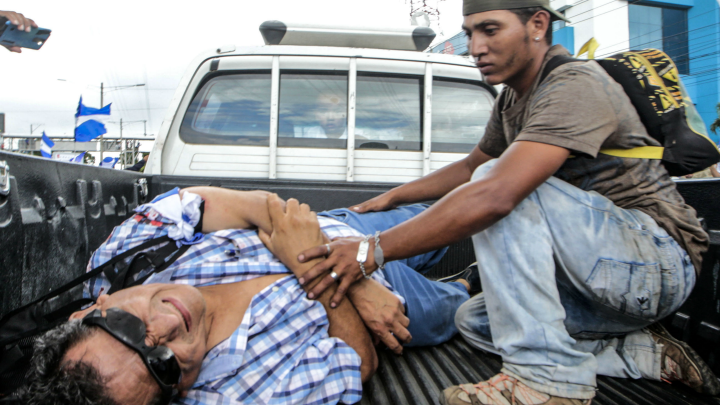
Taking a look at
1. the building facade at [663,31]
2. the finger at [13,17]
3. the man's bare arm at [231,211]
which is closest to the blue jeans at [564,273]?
the man's bare arm at [231,211]

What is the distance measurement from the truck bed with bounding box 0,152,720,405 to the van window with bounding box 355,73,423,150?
1635 mm

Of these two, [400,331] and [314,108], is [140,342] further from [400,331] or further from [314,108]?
[314,108]

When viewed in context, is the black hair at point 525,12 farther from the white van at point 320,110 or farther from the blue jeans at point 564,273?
the white van at point 320,110

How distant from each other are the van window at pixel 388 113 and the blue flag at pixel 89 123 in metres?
13.7

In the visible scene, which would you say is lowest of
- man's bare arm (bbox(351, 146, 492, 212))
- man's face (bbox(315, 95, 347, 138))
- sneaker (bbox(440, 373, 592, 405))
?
sneaker (bbox(440, 373, 592, 405))

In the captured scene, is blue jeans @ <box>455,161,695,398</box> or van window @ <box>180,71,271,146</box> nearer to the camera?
blue jeans @ <box>455,161,695,398</box>

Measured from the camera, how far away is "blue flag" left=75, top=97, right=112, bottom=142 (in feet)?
45.5

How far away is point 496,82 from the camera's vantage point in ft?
6.14

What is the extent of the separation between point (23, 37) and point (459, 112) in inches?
129

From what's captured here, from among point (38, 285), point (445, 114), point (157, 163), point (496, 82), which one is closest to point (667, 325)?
point (496, 82)

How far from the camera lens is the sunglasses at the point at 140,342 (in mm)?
1187

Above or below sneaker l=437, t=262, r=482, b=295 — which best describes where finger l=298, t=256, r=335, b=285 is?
above

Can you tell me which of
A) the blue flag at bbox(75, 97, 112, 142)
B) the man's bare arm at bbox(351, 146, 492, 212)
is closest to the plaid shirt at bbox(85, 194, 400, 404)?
the man's bare arm at bbox(351, 146, 492, 212)

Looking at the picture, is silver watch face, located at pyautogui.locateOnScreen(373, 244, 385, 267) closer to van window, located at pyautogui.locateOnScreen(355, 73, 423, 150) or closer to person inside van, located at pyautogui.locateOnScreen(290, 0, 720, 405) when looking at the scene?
person inside van, located at pyautogui.locateOnScreen(290, 0, 720, 405)
